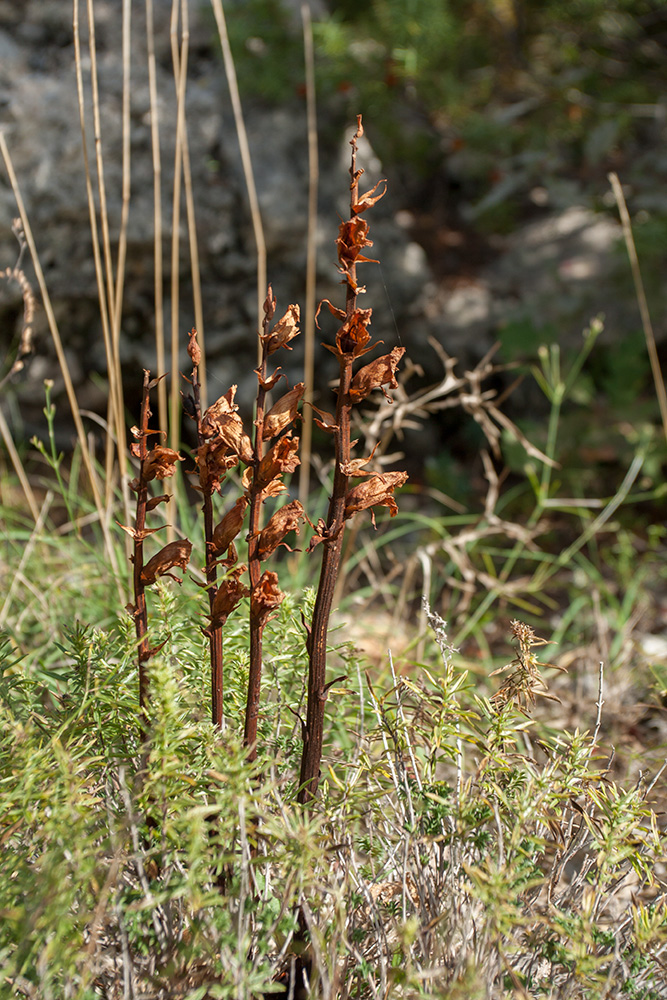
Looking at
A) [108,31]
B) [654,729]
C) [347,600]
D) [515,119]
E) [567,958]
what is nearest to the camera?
[567,958]

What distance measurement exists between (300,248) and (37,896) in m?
2.79

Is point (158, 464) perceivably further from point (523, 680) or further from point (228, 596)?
point (523, 680)

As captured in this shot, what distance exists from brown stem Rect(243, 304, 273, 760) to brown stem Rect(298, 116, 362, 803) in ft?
0.21

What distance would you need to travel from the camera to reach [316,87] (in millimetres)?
2998

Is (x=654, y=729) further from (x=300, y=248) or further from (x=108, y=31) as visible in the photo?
(x=108, y=31)

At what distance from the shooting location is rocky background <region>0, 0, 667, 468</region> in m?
2.77

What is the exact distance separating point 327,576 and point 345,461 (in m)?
0.14

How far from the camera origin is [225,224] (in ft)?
9.84

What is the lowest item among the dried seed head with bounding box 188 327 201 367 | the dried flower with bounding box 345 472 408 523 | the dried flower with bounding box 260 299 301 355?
the dried flower with bounding box 345 472 408 523

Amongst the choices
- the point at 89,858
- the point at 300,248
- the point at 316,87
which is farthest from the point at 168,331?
the point at 89,858

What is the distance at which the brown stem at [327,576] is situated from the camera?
34.3 inches

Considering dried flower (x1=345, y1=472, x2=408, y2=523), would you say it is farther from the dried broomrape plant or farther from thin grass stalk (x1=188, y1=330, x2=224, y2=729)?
thin grass stalk (x1=188, y1=330, x2=224, y2=729)

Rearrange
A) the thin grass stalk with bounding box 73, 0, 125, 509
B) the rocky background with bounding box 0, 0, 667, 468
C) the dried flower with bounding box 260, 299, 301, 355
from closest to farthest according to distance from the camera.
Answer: the dried flower with bounding box 260, 299, 301, 355, the thin grass stalk with bounding box 73, 0, 125, 509, the rocky background with bounding box 0, 0, 667, 468

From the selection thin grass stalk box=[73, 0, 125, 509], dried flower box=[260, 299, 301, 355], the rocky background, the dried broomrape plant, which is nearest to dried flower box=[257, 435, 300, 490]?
the dried broomrape plant
